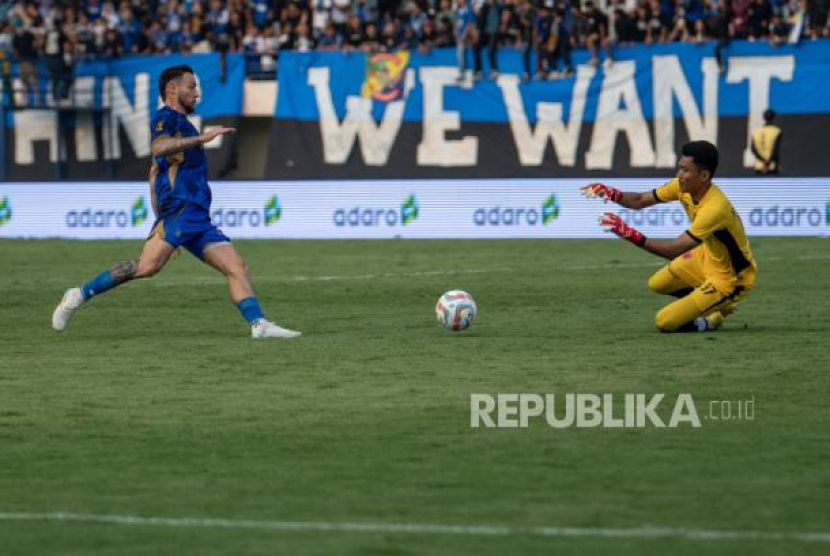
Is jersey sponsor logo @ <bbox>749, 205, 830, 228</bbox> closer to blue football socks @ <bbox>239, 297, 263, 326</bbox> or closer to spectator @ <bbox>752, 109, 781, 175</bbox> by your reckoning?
spectator @ <bbox>752, 109, 781, 175</bbox>

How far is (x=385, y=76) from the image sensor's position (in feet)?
125

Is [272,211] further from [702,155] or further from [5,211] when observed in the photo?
[702,155]

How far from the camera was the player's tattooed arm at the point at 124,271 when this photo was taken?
1351cm

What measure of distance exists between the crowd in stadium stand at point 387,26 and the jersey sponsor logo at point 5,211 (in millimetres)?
8719

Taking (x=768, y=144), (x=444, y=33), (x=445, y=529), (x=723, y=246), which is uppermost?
(x=445, y=529)

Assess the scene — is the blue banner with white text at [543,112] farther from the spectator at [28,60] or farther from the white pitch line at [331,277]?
the white pitch line at [331,277]

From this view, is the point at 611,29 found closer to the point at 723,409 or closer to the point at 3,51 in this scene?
the point at 3,51

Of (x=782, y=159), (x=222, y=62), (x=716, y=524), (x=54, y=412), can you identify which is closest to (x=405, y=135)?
(x=222, y=62)

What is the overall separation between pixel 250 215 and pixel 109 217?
2762 mm

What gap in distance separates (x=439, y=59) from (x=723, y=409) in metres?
28.5

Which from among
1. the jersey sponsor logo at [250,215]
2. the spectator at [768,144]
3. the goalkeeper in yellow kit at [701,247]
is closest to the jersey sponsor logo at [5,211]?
the jersey sponsor logo at [250,215]

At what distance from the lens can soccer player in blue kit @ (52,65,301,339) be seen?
1334 cm

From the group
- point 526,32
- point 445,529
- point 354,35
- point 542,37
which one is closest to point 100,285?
point 445,529

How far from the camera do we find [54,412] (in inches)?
393
